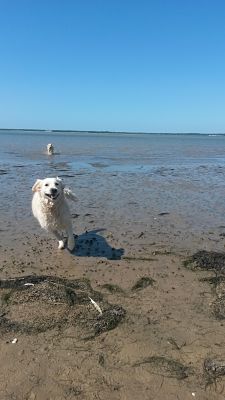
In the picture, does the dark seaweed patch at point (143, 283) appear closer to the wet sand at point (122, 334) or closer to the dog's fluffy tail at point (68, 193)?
the wet sand at point (122, 334)

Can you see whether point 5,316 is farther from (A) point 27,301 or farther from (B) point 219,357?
(B) point 219,357

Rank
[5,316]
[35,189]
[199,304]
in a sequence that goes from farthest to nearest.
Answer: [35,189]
[199,304]
[5,316]

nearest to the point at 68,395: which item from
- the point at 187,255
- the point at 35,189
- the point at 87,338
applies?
the point at 87,338

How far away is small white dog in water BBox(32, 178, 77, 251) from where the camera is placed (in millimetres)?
7632

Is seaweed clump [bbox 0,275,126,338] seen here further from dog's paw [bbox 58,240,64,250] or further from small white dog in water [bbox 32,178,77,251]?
small white dog in water [bbox 32,178,77,251]

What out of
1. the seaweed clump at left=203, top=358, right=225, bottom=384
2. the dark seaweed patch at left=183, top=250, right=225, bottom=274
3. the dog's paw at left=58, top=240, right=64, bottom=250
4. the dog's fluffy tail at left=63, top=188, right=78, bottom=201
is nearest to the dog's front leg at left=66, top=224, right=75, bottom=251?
the dog's paw at left=58, top=240, right=64, bottom=250

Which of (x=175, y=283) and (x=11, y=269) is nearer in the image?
(x=175, y=283)

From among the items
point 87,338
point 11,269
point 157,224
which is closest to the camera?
point 87,338

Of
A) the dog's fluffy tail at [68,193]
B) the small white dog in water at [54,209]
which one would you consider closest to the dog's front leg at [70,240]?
the small white dog in water at [54,209]

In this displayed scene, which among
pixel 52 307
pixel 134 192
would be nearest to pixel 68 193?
pixel 52 307

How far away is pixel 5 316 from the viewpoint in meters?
4.82

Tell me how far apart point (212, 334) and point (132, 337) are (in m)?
0.89

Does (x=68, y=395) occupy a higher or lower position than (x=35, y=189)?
lower

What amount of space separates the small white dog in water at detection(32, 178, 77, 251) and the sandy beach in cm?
30
